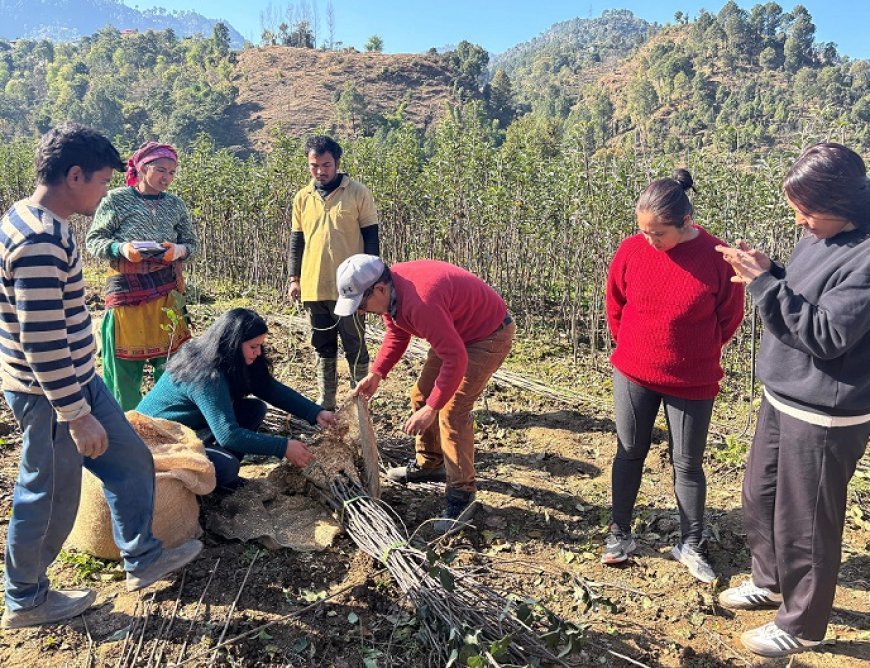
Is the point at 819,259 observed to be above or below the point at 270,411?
above

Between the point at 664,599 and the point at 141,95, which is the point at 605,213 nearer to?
the point at 664,599

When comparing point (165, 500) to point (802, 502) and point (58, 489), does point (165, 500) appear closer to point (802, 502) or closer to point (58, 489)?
point (58, 489)

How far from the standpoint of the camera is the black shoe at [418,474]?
343cm

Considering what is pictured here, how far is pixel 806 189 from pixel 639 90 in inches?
2674

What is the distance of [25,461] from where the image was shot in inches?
80.6

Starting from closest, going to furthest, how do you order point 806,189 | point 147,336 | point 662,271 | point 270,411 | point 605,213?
1. point 806,189
2. point 662,271
3. point 147,336
4. point 270,411
5. point 605,213

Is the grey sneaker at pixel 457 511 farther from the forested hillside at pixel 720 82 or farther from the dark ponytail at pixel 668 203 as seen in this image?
the forested hillside at pixel 720 82

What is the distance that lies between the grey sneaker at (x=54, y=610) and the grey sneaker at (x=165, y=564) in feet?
0.51

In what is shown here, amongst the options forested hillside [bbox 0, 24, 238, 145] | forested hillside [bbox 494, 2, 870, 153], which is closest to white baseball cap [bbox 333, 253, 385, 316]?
forested hillside [bbox 494, 2, 870, 153]

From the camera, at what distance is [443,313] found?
254cm

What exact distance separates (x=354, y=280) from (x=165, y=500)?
120 cm

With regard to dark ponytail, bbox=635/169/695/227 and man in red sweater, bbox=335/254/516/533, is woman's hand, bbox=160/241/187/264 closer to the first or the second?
man in red sweater, bbox=335/254/516/533

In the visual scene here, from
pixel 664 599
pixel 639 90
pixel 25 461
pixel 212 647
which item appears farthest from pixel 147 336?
pixel 639 90

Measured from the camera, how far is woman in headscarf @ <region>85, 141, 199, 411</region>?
3.24 metres
